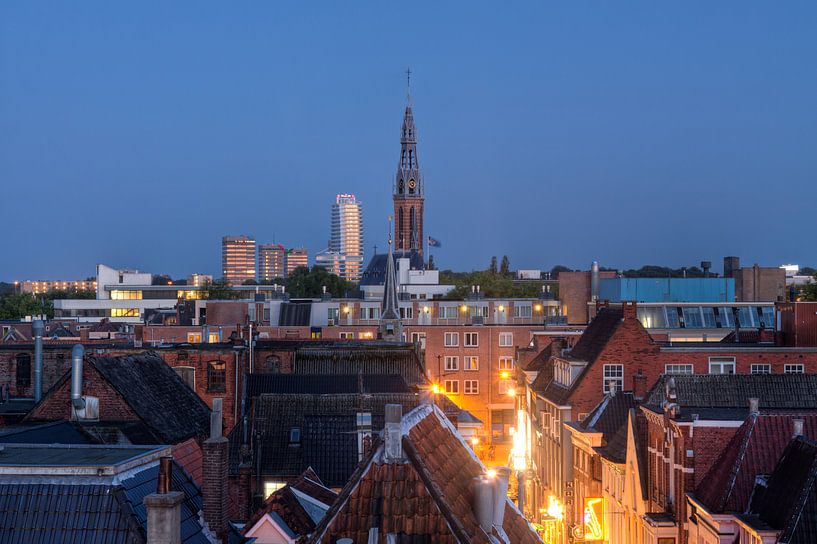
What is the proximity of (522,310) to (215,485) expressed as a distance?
88.9 m

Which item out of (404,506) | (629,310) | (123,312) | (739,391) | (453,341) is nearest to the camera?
(404,506)

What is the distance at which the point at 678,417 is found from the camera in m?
36.8

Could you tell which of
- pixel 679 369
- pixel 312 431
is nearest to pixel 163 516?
pixel 312 431

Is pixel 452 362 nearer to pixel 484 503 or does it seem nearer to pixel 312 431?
pixel 312 431

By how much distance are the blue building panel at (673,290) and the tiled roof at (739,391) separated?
147ft

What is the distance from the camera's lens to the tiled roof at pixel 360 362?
2329 inches

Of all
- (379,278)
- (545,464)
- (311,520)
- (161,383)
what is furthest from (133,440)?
(379,278)

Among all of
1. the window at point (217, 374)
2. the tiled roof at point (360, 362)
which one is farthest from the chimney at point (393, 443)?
the tiled roof at point (360, 362)

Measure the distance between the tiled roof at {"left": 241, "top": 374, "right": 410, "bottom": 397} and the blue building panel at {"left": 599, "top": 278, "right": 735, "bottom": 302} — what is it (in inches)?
1656

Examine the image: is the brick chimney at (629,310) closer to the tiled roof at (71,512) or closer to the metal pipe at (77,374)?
the metal pipe at (77,374)

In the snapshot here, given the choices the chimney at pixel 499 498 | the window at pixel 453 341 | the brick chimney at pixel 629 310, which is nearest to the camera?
the chimney at pixel 499 498

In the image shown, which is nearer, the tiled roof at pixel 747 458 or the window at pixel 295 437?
the tiled roof at pixel 747 458

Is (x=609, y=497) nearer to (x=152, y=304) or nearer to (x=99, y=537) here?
(x=99, y=537)

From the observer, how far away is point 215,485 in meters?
22.9
